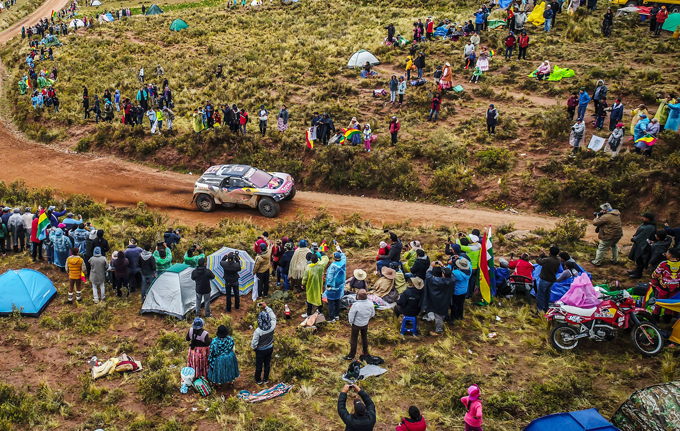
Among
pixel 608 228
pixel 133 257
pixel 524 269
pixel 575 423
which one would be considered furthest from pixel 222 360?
pixel 608 228

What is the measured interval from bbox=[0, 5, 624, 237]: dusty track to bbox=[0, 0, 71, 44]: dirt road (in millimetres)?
28323

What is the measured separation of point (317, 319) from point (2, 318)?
806 centimetres

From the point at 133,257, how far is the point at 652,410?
12.1m

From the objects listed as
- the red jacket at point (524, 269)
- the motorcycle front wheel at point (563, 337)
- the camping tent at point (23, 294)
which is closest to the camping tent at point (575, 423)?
the motorcycle front wheel at point (563, 337)

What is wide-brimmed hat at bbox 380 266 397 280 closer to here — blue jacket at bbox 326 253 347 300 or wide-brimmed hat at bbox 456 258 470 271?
blue jacket at bbox 326 253 347 300

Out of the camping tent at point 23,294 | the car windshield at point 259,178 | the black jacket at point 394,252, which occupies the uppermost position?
the car windshield at point 259,178

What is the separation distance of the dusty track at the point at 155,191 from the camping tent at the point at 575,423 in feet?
34.6

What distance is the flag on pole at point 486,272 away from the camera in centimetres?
1224

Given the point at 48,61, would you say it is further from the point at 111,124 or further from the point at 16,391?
the point at 16,391

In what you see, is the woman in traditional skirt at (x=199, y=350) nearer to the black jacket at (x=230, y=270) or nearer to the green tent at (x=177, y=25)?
the black jacket at (x=230, y=270)

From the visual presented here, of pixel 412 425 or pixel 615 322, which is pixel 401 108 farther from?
pixel 412 425

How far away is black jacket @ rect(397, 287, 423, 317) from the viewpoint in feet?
37.1

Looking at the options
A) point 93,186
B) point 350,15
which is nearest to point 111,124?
point 93,186

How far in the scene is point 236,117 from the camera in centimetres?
2566
